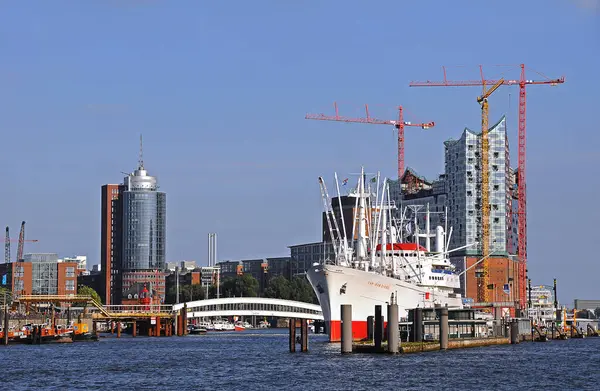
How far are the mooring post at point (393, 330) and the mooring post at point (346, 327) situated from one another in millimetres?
3655

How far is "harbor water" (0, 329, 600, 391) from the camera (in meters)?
87.1

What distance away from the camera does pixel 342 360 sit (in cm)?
10731

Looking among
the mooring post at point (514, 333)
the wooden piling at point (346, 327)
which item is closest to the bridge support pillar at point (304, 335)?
the wooden piling at point (346, 327)

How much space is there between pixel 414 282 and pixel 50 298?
64.0 metres

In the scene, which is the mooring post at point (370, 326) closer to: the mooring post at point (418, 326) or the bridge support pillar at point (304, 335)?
the bridge support pillar at point (304, 335)

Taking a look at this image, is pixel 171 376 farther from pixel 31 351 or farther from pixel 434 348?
pixel 31 351

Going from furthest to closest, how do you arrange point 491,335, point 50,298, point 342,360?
point 50,298, point 491,335, point 342,360

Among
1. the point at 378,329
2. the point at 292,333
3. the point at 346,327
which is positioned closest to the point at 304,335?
the point at 292,333

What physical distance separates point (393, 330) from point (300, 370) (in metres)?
13.8

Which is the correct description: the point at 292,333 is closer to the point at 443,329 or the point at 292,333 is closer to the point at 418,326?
the point at 418,326

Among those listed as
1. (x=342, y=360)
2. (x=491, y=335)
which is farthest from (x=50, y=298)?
(x=342, y=360)

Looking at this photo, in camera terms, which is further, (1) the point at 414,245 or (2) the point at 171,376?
(1) the point at 414,245

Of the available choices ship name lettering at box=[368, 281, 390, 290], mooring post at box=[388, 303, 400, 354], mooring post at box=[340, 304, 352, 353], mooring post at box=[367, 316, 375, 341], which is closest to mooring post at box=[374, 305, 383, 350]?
mooring post at box=[388, 303, 400, 354]

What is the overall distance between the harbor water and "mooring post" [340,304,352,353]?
128cm
